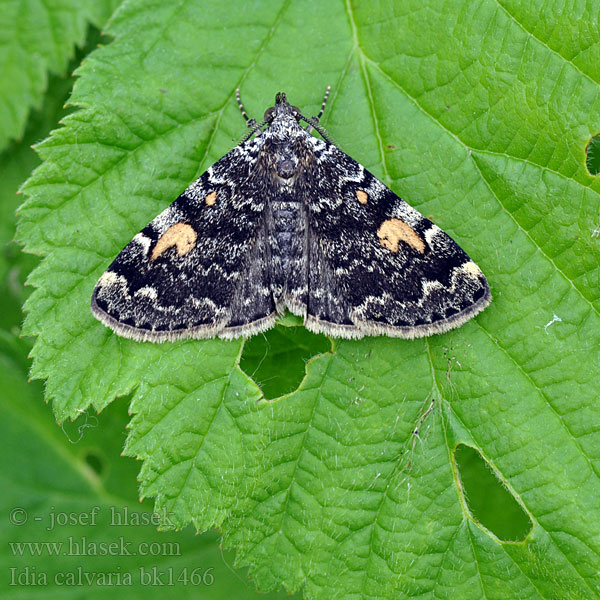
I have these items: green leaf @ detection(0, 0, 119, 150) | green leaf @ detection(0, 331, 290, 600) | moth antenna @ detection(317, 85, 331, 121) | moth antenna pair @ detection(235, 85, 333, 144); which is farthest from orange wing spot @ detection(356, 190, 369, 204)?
green leaf @ detection(0, 331, 290, 600)

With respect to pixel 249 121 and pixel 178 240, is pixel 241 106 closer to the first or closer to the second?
pixel 249 121

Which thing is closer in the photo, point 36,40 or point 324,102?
point 324,102

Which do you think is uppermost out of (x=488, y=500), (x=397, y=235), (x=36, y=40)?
(x=397, y=235)

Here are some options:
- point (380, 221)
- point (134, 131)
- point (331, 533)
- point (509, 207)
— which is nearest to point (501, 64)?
point (509, 207)

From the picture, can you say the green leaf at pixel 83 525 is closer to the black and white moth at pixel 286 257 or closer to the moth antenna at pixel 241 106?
the black and white moth at pixel 286 257

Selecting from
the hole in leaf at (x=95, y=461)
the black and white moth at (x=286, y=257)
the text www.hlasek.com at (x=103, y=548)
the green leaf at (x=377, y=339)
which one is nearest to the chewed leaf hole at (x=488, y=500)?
the green leaf at (x=377, y=339)

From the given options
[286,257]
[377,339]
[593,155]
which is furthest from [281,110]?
[593,155]
